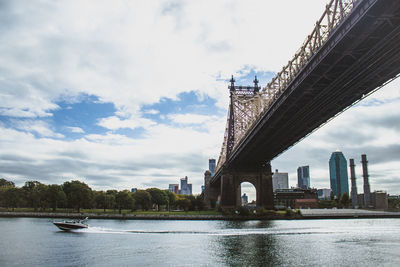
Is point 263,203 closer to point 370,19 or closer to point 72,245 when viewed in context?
point 72,245

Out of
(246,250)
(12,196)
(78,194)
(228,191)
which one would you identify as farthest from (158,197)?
(246,250)

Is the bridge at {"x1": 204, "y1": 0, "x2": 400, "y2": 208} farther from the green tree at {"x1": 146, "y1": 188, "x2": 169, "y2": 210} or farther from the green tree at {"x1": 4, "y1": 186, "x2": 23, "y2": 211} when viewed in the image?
the green tree at {"x1": 4, "y1": 186, "x2": 23, "y2": 211}

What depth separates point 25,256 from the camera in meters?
26.8

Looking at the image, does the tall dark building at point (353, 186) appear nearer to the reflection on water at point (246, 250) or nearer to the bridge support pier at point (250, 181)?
the bridge support pier at point (250, 181)

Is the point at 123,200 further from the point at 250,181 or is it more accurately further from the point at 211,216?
the point at 250,181

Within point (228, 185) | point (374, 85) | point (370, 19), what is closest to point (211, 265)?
point (370, 19)

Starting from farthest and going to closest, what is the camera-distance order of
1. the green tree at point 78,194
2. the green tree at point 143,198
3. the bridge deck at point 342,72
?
1. the green tree at point 143,198
2. the green tree at point 78,194
3. the bridge deck at point 342,72

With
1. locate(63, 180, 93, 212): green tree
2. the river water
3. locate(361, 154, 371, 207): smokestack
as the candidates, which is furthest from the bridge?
locate(361, 154, 371, 207): smokestack

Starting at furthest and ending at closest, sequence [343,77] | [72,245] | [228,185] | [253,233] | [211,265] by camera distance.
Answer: [228,185] → [253,233] → [72,245] → [343,77] → [211,265]

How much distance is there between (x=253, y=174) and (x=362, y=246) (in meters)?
53.8

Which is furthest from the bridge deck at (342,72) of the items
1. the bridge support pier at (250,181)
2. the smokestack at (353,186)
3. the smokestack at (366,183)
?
the smokestack at (353,186)

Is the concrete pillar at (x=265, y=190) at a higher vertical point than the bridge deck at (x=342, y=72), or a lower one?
lower

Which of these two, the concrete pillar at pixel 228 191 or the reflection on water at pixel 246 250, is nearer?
the reflection on water at pixel 246 250

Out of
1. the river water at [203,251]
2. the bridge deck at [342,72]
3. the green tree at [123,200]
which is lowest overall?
the river water at [203,251]
